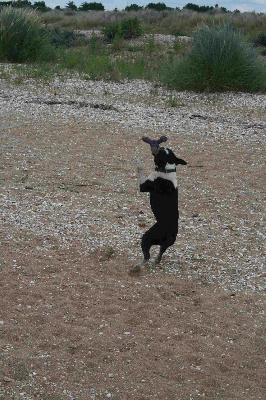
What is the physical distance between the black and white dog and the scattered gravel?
1.01ft

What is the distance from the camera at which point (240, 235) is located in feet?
23.0

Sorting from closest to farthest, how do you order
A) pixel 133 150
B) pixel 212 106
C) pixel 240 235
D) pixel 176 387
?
1. pixel 176 387
2. pixel 240 235
3. pixel 133 150
4. pixel 212 106

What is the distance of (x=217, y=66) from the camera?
1412 centimetres

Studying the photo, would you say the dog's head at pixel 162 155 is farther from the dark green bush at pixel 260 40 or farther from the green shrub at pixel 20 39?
the dark green bush at pixel 260 40

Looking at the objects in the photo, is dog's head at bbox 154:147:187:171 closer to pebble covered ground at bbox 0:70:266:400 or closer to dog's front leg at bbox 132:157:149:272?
dog's front leg at bbox 132:157:149:272

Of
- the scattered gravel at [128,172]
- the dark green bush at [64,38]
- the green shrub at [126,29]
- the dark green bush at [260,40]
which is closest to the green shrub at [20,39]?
the scattered gravel at [128,172]

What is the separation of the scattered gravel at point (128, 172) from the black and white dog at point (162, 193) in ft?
1.01

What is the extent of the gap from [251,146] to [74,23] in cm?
2269

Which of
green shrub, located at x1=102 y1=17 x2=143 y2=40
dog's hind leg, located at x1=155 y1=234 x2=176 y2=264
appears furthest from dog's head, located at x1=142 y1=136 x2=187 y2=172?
green shrub, located at x1=102 y1=17 x2=143 y2=40

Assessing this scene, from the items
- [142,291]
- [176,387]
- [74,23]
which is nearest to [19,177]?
[142,291]

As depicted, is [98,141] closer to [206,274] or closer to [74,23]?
[206,274]

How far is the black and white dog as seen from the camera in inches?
221

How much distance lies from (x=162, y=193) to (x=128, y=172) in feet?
10.6

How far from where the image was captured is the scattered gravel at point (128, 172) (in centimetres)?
656
